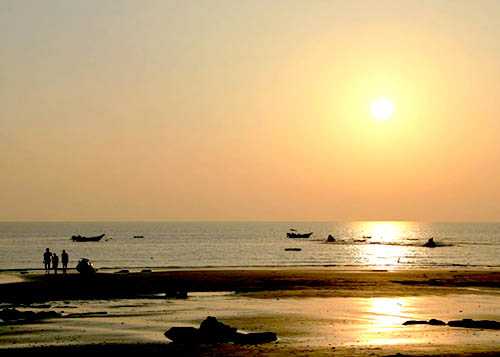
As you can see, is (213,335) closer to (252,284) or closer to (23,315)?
(23,315)

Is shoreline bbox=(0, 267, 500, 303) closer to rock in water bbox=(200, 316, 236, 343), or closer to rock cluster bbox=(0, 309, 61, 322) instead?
rock cluster bbox=(0, 309, 61, 322)

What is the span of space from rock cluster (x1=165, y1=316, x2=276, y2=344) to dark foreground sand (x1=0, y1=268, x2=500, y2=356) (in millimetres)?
530

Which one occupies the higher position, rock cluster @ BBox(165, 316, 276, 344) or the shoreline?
the shoreline

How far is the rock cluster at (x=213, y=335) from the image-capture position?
26797 mm

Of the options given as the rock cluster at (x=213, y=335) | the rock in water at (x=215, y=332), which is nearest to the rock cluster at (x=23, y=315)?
the rock cluster at (x=213, y=335)

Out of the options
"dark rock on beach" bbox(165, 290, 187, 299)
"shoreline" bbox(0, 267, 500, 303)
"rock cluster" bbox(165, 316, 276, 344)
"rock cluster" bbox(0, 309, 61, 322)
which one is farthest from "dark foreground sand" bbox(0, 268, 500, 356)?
"rock cluster" bbox(0, 309, 61, 322)

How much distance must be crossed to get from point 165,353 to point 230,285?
26.9m

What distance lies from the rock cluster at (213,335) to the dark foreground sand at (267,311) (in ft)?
1.74

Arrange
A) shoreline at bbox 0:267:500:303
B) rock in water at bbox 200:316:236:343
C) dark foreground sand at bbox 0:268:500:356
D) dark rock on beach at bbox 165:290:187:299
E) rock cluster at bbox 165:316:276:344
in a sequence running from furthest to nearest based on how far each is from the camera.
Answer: shoreline at bbox 0:267:500:303
dark rock on beach at bbox 165:290:187:299
rock in water at bbox 200:316:236:343
rock cluster at bbox 165:316:276:344
dark foreground sand at bbox 0:268:500:356

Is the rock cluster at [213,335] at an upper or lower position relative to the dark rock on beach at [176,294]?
lower

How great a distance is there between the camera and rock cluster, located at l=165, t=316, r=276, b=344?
26797mm

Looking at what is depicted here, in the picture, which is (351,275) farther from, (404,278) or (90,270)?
(90,270)

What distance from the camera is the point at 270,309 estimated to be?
123ft

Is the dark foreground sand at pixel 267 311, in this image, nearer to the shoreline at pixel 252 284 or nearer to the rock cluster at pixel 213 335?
the shoreline at pixel 252 284
